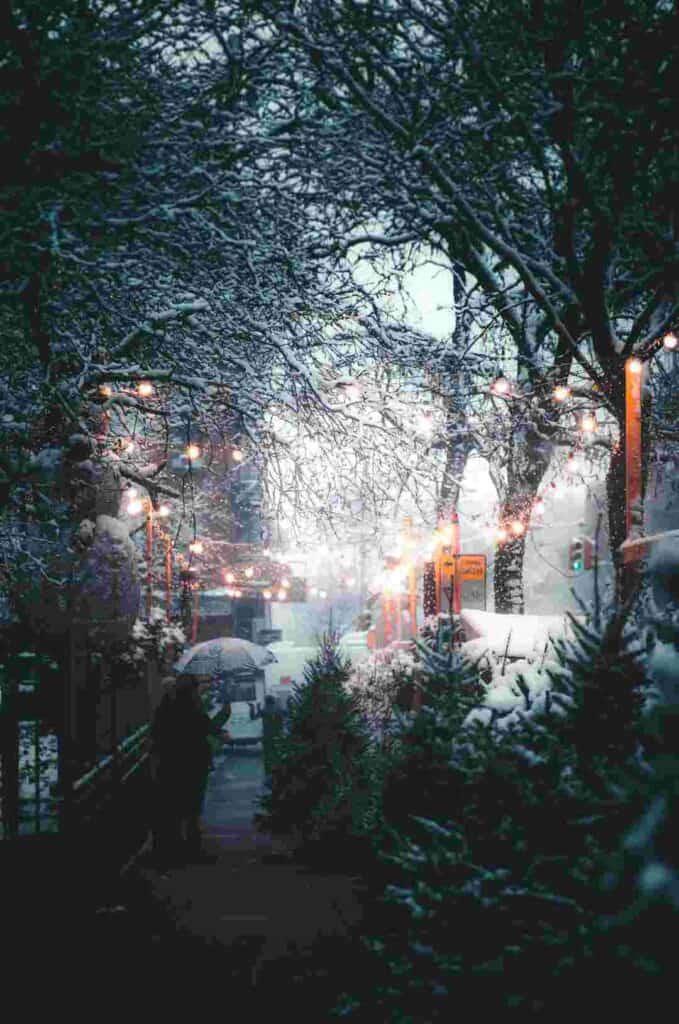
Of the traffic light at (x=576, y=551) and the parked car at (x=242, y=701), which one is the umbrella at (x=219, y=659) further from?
the traffic light at (x=576, y=551)

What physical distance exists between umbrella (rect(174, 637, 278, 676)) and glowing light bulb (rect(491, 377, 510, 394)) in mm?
11704

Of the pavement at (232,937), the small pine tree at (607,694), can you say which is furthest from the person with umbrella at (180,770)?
the small pine tree at (607,694)

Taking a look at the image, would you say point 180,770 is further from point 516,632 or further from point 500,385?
point 500,385

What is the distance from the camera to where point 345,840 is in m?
9.09

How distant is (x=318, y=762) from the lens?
10.8 meters

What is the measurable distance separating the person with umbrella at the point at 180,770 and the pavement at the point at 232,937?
0.27 metres

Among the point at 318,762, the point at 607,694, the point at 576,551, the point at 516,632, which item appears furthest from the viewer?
the point at 576,551

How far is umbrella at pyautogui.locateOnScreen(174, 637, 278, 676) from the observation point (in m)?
21.1

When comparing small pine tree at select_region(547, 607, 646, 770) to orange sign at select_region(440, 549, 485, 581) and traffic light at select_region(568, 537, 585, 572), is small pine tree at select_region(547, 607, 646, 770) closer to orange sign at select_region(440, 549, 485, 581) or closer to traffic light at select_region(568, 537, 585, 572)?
orange sign at select_region(440, 549, 485, 581)

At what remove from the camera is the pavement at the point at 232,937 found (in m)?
4.81

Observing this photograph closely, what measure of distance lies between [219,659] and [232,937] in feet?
51.3

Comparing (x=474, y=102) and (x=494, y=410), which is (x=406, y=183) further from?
(x=494, y=410)

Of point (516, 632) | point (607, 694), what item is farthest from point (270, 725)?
point (607, 694)

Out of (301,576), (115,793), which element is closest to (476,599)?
(115,793)
